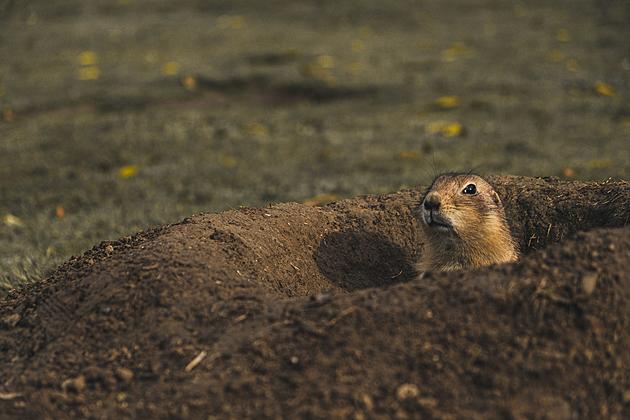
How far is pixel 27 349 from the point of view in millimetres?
3285

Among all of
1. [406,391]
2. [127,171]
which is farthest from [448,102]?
[406,391]

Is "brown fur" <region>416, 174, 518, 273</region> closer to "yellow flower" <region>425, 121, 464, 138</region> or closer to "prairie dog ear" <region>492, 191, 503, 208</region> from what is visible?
"prairie dog ear" <region>492, 191, 503, 208</region>

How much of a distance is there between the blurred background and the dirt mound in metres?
2.04

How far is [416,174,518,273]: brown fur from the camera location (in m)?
4.41

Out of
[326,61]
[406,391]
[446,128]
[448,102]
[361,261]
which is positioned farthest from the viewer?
[326,61]

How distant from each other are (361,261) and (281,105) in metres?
6.40

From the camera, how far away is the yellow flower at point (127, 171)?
805cm

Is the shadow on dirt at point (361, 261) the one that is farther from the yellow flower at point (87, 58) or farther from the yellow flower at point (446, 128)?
the yellow flower at point (87, 58)

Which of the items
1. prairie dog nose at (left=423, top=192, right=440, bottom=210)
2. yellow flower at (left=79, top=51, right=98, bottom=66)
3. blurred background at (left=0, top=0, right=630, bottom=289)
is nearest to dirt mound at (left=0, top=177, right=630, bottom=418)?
prairie dog nose at (left=423, top=192, right=440, bottom=210)

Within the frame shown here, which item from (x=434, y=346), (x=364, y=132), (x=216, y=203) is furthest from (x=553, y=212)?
(x=364, y=132)

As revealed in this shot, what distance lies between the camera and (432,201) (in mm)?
4285

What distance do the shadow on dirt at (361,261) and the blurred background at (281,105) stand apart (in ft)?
6.65

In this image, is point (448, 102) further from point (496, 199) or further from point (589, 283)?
point (589, 283)

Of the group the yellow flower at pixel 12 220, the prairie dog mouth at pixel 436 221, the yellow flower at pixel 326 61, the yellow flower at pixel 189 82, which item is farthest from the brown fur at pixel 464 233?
the yellow flower at pixel 326 61
